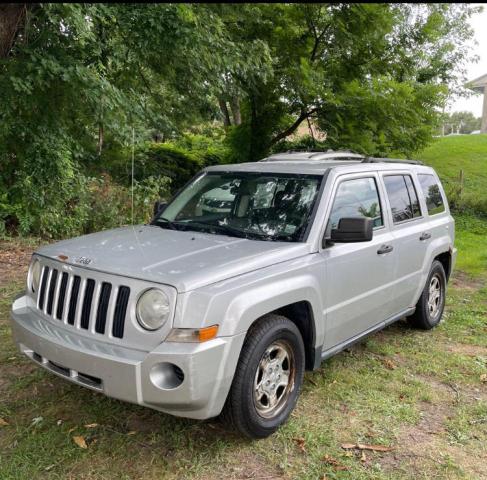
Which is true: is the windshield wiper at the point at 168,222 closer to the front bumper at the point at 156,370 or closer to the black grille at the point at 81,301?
the black grille at the point at 81,301

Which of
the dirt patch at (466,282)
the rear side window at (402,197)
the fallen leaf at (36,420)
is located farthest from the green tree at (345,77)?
the fallen leaf at (36,420)

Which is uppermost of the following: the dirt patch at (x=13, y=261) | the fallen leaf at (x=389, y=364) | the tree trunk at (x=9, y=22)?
the tree trunk at (x=9, y=22)

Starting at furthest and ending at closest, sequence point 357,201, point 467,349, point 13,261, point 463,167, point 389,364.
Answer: point 463,167, point 13,261, point 467,349, point 389,364, point 357,201

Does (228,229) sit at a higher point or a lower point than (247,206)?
lower

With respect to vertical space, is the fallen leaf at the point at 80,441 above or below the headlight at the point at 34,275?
below

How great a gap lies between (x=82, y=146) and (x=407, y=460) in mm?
7934

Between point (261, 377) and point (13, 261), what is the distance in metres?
5.47

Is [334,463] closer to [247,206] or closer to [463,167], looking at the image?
[247,206]

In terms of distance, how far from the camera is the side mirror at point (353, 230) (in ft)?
12.0

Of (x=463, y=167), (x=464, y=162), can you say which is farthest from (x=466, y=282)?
(x=464, y=162)

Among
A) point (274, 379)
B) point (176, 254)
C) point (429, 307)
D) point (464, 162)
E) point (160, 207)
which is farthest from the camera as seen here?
point (464, 162)

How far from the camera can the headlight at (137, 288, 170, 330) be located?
2904mm

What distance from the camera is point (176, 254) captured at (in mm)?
3352

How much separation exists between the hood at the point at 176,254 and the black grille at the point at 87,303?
0.10 metres
